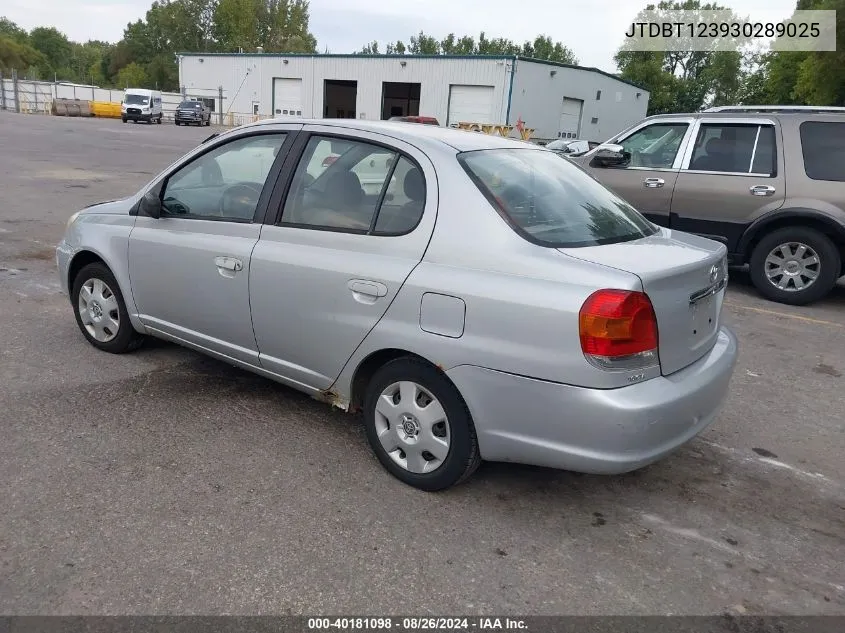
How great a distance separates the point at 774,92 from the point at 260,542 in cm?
5996

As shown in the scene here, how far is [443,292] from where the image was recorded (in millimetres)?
3074

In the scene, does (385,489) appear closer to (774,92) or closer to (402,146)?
(402,146)

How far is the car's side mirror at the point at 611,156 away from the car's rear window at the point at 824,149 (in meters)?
1.84

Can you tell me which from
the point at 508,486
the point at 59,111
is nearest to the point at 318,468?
the point at 508,486

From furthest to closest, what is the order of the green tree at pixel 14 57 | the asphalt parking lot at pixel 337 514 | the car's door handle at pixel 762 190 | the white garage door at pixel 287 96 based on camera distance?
the green tree at pixel 14 57 < the white garage door at pixel 287 96 < the car's door handle at pixel 762 190 < the asphalt parking lot at pixel 337 514

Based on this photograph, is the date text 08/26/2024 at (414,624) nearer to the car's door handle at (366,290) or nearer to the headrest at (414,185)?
the car's door handle at (366,290)

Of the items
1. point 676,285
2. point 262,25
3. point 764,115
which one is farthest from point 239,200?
point 262,25

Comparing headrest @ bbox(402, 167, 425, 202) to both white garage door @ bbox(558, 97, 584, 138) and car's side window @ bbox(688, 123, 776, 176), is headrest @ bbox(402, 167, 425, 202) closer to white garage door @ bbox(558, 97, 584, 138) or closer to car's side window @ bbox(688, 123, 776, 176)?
car's side window @ bbox(688, 123, 776, 176)

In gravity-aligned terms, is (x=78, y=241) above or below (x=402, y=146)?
below

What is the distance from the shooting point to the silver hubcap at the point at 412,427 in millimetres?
3229

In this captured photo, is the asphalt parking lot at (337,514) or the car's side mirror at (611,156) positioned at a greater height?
the car's side mirror at (611,156)

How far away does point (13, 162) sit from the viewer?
17.1 m

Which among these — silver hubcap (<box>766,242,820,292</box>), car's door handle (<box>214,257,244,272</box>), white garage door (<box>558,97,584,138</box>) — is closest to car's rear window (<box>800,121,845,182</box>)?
silver hubcap (<box>766,242,820,292</box>)

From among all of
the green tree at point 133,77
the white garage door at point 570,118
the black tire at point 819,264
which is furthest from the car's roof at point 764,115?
the green tree at point 133,77
